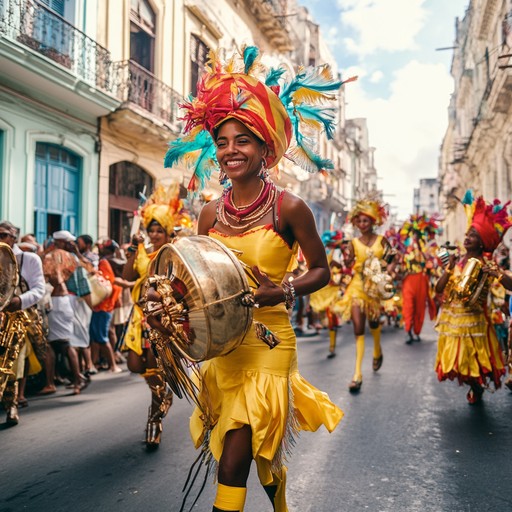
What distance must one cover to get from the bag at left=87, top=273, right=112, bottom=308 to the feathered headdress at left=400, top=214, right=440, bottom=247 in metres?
6.66

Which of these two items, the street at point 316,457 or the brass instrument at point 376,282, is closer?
the street at point 316,457

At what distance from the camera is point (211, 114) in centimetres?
278

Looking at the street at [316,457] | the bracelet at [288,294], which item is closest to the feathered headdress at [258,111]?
the bracelet at [288,294]

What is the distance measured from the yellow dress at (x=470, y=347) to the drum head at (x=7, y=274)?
4.23 meters

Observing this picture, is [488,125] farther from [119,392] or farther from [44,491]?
[44,491]

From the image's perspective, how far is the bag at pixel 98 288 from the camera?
788 cm

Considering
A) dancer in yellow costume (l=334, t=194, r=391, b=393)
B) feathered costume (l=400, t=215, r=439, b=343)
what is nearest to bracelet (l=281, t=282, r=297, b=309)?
dancer in yellow costume (l=334, t=194, r=391, b=393)

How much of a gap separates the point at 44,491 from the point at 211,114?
2693 millimetres

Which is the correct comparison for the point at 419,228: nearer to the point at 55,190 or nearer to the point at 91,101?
→ the point at 91,101

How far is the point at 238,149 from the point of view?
273cm

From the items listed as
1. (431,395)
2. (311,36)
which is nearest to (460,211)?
(311,36)

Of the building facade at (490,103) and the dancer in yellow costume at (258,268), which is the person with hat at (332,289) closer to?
the building facade at (490,103)

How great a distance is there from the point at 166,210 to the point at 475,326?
339cm

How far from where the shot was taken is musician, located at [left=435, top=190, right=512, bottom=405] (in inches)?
222
